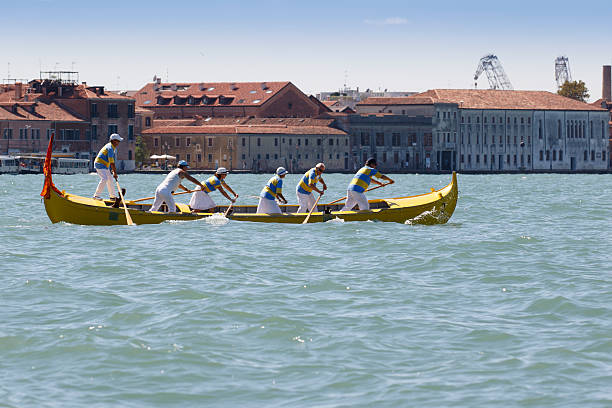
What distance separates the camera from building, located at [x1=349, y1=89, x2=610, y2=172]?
116 m

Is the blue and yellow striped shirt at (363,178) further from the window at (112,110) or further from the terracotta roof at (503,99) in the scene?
the terracotta roof at (503,99)

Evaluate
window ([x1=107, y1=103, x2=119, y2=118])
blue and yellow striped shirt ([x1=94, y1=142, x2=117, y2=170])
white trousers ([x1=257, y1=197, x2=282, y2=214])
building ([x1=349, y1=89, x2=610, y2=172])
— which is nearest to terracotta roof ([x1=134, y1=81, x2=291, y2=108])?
building ([x1=349, y1=89, x2=610, y2=172])

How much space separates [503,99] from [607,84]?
93.8 feet

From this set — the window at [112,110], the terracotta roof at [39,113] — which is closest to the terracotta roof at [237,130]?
the window at [112,110]

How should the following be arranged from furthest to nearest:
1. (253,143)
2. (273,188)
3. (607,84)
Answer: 1. (607,84)
2. (253,143)
3. (273,188)

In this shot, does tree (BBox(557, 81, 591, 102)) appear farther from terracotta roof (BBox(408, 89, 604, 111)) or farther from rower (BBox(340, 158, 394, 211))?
rower (BBox(340, 158, 394, 211))

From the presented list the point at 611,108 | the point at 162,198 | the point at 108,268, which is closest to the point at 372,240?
the point at 162,198

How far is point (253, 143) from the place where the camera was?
110 metres

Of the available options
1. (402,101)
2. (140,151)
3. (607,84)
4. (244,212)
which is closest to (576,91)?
→ (607,84)

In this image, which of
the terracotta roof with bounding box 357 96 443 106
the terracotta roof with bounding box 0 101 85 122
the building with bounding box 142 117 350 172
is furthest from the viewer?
the terracotta roof with bounding box 357 96 443 106

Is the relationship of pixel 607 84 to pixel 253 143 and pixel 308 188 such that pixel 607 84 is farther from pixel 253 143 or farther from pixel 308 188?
pixel 308 188

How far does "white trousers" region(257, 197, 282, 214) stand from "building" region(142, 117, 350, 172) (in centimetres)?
8480

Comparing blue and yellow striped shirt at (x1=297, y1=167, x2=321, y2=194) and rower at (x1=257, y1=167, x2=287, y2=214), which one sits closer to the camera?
rower at (x1=257, y1=167, x2=287, y2=214)

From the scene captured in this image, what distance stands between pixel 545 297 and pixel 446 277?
2624 millimetres
